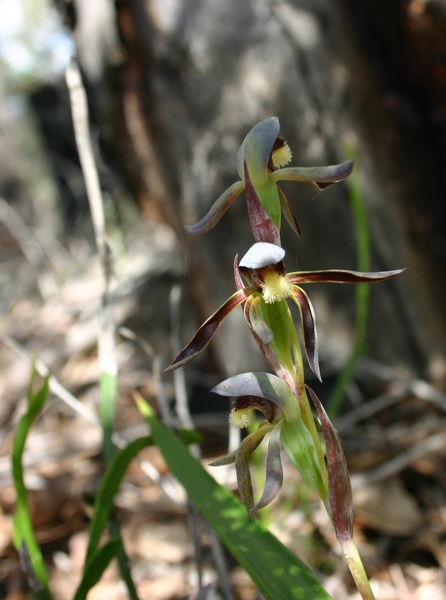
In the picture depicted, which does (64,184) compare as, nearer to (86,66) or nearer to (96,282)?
(96,282)

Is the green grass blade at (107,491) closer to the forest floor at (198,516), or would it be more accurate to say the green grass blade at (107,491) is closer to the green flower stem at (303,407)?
the forest floor at (198,516)

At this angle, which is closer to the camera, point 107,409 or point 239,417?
point 239,417

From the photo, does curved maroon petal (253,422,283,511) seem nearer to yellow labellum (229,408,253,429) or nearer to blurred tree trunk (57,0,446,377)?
yellow labellum (229,408,253,429)

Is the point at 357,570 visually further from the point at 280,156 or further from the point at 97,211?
the point at 97,211

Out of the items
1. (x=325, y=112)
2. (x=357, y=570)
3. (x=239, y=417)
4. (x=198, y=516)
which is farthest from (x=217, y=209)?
(x=325, y=112)

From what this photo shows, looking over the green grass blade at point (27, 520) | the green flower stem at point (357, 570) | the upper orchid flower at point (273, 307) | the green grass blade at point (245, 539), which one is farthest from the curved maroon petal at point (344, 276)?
the green grass blade at point (27, 520)

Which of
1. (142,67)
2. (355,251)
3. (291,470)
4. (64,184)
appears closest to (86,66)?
(142,67)
